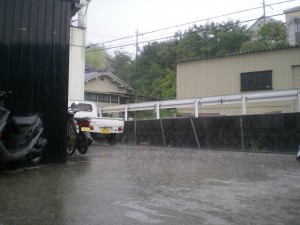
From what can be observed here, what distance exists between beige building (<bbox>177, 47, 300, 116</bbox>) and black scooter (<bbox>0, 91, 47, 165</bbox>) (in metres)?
14.6

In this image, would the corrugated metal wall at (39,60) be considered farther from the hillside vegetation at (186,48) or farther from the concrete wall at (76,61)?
the hillside vegetation at (186,48)

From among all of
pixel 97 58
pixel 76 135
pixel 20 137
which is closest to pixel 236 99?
pixel 76 135

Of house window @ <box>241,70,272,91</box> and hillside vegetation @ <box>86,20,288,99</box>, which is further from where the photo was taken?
hillside vegetation @ <box>86,20,288,99</box>

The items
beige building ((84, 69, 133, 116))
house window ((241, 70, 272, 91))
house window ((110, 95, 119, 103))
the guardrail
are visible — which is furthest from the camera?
house window ((110, 95, 119, 103))

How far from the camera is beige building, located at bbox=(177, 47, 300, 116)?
67.6 feet

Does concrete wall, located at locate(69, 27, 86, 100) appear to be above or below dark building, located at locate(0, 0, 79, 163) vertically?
above

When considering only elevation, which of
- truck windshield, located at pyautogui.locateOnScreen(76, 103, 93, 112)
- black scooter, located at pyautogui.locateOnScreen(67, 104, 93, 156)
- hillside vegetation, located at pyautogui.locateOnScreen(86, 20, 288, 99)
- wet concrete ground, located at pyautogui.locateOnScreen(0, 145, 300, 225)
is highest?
hillside vegetation, located at pyautogui.locateOnScreen(86, 20, 288, 99)

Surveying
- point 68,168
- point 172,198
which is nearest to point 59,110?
point 68,168

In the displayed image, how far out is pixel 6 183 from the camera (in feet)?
15.1

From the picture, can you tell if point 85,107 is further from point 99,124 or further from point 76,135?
point 76,135

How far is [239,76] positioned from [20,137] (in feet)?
63.1

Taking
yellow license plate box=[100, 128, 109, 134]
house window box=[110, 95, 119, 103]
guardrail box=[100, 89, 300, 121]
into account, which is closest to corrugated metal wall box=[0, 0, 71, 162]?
yellow license plate box=[100, 128, 109, 134]

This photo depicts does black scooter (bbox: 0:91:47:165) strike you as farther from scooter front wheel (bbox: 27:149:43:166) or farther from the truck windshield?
the truck windshield

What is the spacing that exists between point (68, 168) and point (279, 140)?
7.63 meters
